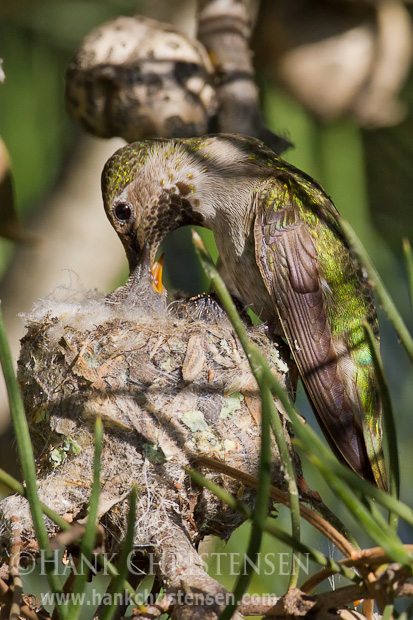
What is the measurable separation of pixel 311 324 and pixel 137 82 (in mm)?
1014

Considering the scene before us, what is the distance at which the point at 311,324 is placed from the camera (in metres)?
2.00

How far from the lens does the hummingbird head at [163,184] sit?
224 cm

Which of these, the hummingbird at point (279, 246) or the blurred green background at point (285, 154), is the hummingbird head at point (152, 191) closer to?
the hummingbird at point (279, 246)

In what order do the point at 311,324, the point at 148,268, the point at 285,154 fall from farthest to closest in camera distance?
the point at 285,154 < the point at 148,268 < the point at 311,324

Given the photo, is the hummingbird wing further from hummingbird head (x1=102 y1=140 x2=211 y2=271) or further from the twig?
the twig

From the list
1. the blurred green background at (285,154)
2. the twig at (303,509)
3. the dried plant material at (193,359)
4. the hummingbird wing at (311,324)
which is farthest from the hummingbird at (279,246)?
the blurred green background at (285,154)

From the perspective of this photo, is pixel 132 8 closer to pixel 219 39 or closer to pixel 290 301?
pixel 219 39

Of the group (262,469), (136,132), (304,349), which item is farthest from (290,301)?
(262,469)

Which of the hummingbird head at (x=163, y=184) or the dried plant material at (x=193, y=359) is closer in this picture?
the dried plant material at (x=193, y=359)

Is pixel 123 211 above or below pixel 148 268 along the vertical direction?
above

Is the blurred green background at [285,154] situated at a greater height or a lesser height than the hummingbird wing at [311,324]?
greater

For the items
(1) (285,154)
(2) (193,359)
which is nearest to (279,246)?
(2) (193,359)

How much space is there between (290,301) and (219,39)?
1254 millimetres

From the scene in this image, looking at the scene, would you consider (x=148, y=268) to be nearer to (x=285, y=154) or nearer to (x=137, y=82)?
(x=137, y=82)
